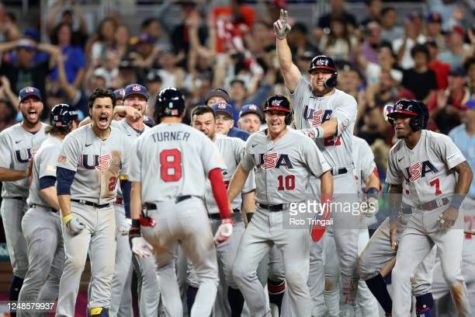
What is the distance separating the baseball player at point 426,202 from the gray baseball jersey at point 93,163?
2693mm

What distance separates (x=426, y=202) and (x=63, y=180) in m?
3.39

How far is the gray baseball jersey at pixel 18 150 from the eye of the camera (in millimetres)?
12859

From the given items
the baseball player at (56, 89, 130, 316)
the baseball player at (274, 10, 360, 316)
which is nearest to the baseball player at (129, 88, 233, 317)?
the baseball player at (56, 89, 130, 316)

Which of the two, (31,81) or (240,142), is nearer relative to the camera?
(240,142)

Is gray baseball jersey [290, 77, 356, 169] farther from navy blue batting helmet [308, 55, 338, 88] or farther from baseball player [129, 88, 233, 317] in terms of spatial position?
baseball player [129, 88, 233, 317]

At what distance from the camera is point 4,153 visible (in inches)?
507

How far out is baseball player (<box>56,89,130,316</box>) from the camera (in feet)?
37.5

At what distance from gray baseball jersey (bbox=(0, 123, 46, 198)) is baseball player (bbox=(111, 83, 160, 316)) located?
0.93 m

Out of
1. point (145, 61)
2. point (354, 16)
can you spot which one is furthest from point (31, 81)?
point (354, 16)

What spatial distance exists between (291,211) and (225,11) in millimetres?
8239

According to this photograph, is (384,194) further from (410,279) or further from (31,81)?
(31,81)

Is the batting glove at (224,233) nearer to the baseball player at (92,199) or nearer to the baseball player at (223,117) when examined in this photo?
the baseball player at (92,199)

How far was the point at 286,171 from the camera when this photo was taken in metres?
11.5

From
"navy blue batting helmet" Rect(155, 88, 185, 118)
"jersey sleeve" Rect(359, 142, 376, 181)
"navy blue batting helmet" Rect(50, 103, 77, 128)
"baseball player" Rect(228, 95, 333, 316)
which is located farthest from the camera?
"jersey sleeve" Rect(359, 142, 376, 181)
